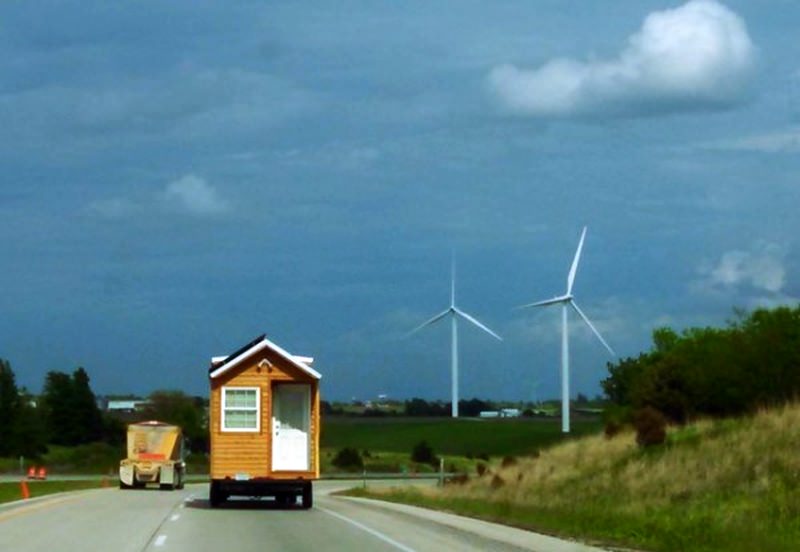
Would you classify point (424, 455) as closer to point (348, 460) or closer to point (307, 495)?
point (348, 460)

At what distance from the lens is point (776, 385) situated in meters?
63.7

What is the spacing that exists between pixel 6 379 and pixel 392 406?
57.0m

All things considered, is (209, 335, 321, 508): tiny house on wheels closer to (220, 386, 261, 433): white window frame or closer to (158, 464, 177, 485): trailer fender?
(220, 386, 261, 433): white window frame

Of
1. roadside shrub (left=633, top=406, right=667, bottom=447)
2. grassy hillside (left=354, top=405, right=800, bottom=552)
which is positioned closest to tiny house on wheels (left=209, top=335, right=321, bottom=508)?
grassy hillside (left=354, top=405, right=800, bottom=552)

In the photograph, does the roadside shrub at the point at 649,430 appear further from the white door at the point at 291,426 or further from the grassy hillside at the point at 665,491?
the white door at the point at 291,426

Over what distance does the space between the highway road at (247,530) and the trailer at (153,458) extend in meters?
23.6

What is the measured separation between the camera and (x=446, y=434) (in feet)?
384

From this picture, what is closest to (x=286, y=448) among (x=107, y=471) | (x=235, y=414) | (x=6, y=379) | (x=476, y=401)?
(x=235, y=414)

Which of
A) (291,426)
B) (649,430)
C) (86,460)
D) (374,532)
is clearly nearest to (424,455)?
(86,460)

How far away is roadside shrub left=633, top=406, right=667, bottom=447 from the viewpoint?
2060 inches

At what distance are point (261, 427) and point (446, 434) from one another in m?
78.5

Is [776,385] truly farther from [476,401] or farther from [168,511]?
[476,401]

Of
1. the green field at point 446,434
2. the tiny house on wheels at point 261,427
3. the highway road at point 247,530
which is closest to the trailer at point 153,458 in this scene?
the highway road at point 247,530

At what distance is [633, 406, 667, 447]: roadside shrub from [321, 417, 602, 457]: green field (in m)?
39.9
